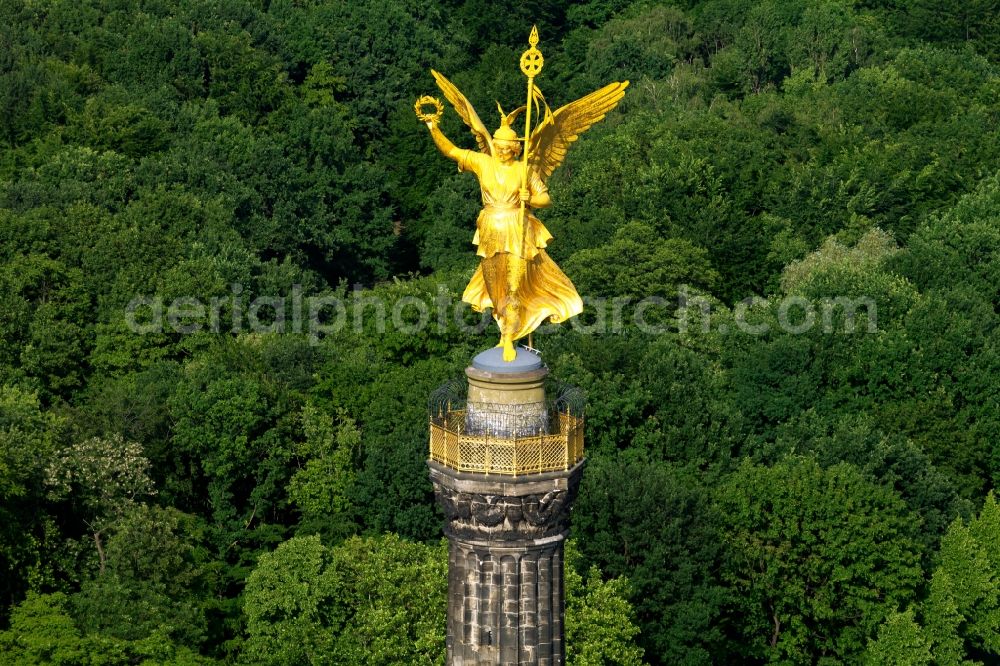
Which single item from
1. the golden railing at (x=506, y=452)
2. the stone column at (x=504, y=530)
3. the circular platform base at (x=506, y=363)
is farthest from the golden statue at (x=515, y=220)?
the golden railing at (x=506, y=452)

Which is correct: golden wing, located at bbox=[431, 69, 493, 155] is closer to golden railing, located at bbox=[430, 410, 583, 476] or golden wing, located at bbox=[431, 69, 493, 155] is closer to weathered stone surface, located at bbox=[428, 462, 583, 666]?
golden railing, located at bbox=[430, 410, 583, 476]

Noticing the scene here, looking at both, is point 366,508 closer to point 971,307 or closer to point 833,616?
point 833,616

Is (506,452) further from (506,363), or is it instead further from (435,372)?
(435,372)

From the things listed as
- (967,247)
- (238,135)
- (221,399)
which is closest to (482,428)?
(221,399)

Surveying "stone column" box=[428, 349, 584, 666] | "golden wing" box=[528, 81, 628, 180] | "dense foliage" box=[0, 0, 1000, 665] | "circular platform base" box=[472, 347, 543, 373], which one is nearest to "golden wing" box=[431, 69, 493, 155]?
"golden wing" box=[528, 81, 628, 180]

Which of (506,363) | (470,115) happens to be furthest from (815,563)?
(470,115)

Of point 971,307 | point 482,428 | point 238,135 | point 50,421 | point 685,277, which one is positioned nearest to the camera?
point 482,428
